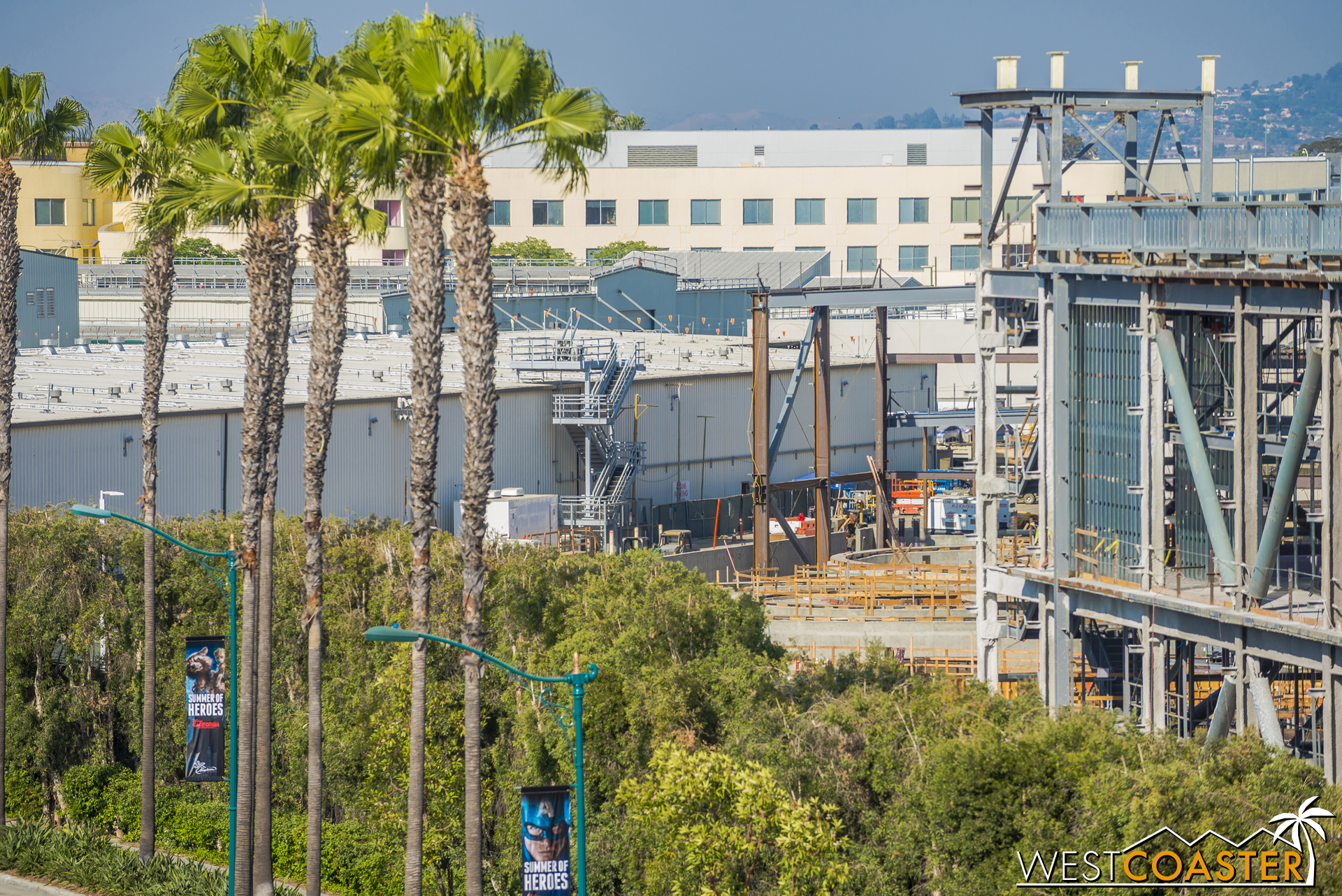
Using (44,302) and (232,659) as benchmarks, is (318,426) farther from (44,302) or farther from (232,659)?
(44,302)

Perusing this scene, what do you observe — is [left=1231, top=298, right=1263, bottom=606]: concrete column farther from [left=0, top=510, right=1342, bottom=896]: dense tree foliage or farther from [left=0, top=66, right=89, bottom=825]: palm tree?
[left=0, top=66, right=89, bottom=825]: palm tree

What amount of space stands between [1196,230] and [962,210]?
96024 mm

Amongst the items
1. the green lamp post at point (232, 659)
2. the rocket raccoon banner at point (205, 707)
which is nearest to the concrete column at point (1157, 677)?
the green lamp post at point (232, 659)

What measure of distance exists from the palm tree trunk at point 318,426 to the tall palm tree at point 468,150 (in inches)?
187

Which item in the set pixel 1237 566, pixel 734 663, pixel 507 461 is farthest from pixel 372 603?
pixel 507 461

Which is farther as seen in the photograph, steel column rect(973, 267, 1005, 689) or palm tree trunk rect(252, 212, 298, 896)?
steel column rect(973, 267, 1005, 689)

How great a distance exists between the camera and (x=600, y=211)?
412 ft

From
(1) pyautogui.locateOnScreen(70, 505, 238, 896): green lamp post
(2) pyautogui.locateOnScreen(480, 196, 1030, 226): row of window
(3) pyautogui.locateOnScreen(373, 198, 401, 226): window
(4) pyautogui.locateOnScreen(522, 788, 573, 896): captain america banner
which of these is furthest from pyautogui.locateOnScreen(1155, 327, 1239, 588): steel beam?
(3) pyautogui.locateOnScreen(373, 198, 401, 226): window

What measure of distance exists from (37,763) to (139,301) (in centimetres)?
6588

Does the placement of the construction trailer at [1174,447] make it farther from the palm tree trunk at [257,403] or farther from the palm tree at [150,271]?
the palm tree at [150,271]

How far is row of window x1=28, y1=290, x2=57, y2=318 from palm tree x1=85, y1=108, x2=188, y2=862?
47310 millimetres

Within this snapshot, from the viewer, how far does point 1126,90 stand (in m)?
36.6

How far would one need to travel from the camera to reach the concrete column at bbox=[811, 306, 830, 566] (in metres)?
64.4

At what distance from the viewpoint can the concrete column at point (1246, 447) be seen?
25.8 meters
